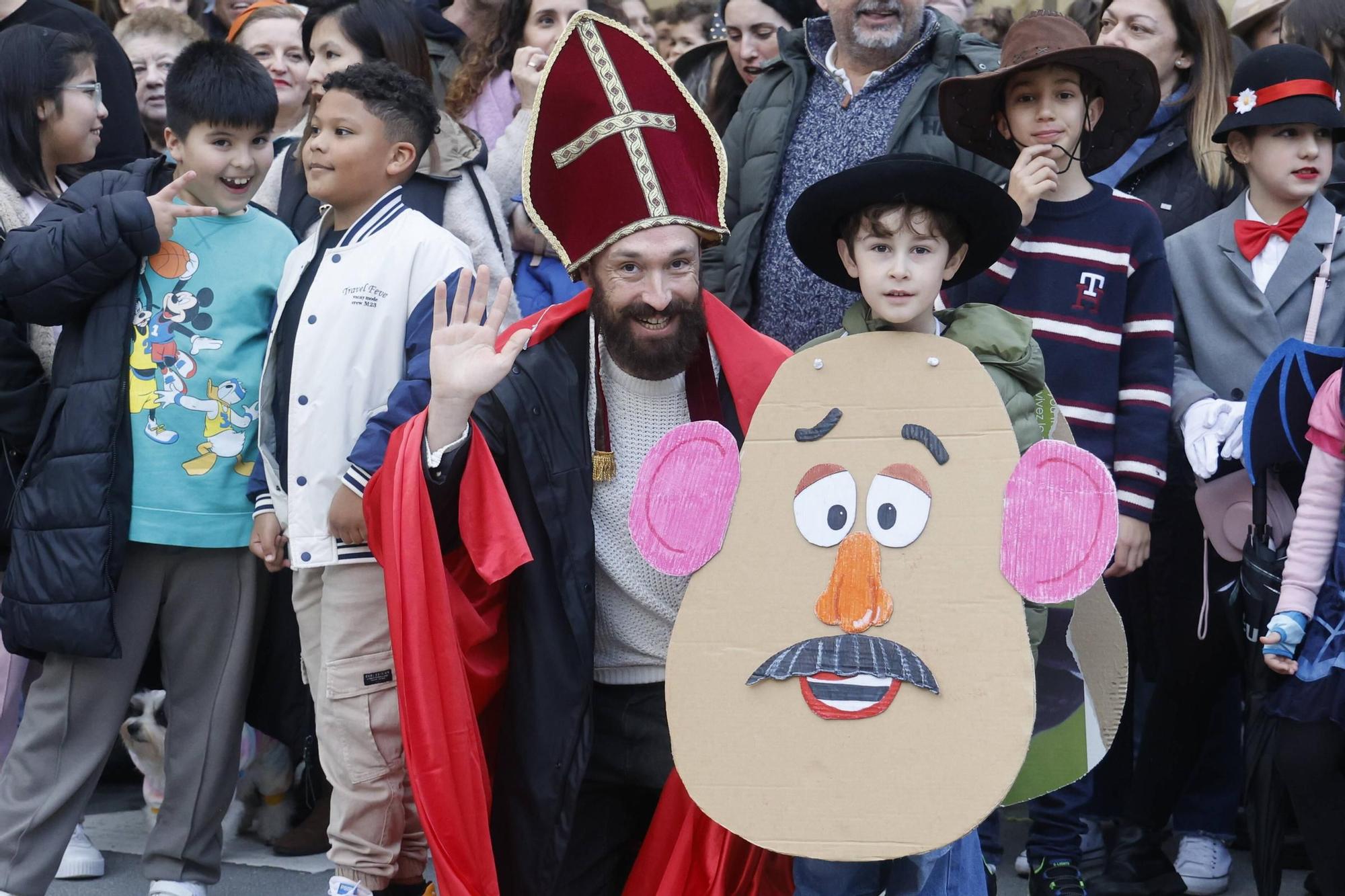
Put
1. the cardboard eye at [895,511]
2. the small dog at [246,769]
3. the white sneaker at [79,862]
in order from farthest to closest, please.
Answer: the small dog at [246,769] → the white sneaker at [79,862] → the cardboard eye at [895,511]

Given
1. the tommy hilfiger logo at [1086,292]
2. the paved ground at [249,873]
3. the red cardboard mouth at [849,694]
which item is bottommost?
the paved ground at [249,873]

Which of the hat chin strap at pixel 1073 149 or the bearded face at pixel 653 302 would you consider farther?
the hat chin strap at pixel 1073 149

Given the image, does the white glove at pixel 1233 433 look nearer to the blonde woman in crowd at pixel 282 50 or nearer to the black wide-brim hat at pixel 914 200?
the black wide-brim hat at pixel 914 200

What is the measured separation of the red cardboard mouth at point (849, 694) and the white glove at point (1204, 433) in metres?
1.58

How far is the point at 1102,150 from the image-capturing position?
425 centimetres

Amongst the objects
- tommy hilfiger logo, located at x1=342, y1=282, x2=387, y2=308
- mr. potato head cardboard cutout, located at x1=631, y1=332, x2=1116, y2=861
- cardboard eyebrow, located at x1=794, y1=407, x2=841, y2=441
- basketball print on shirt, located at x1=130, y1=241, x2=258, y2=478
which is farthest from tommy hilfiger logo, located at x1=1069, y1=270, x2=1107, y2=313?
basketball print on shirt, located at x1=130, y1=241, x2=258, y2=478

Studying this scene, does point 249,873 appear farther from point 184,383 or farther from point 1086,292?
point 1086,292

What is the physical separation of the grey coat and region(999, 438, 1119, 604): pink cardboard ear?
1476 mm

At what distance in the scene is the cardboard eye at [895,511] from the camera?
9.92 feet

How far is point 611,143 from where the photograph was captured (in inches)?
140

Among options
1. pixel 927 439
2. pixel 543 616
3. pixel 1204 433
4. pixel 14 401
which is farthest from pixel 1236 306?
pixel 14 401

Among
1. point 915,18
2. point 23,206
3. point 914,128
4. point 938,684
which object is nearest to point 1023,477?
point 938,684

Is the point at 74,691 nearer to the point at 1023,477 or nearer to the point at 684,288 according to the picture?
the point at 684,288

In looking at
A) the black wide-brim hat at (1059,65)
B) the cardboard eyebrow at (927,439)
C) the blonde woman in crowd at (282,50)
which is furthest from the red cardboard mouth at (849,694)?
the blonde woman in crowd at (282,50)
